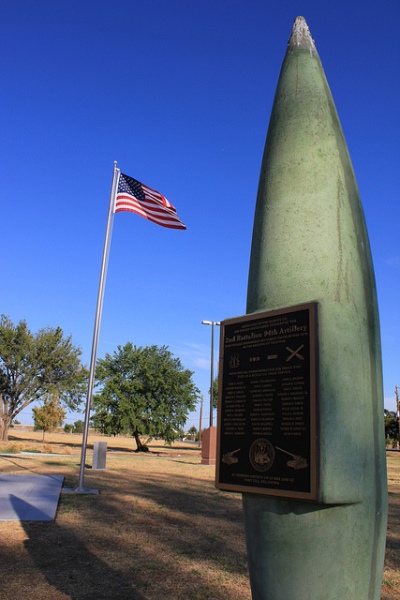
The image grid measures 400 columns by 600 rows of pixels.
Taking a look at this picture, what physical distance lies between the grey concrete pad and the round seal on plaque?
5.37 metres

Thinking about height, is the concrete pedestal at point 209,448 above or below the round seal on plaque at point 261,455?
below

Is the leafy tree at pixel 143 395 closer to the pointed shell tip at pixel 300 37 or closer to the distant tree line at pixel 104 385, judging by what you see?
the distant tree line at pixel 104 385

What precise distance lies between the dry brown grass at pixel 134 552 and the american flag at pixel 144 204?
6.48 metres

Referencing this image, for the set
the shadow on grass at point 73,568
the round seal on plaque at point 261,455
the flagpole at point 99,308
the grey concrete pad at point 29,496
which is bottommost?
the shadow on grass at point 73,568

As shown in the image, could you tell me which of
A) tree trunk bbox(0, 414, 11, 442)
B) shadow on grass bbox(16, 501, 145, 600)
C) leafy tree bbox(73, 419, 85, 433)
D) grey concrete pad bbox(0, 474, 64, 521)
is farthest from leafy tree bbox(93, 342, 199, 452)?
leafy tree bbox(73, 419, 85, 433)

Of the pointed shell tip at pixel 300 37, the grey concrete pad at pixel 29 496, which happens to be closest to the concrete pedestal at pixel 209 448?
the grey concrete pad at pixel 29 496

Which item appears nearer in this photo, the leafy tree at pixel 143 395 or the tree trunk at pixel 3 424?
the leafy tree at pixel 143 395

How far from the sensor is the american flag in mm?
12703

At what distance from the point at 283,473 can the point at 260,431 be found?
35 cm

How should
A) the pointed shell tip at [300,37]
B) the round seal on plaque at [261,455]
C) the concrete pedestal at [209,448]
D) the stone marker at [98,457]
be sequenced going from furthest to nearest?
the concrete pedestal at [209,448]
the stone marker at [98,457]
the pointed shell tip at [300,37]
the round seal on plaque at [261,455]

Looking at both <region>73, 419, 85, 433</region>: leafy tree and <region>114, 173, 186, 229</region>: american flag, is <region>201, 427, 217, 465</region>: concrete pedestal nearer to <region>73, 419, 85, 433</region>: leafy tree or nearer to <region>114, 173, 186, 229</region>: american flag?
<region>114, 173, 186, 229</region>: american flag

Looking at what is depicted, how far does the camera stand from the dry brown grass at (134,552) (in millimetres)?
4980

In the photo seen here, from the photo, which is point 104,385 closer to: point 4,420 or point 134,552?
point 4,420

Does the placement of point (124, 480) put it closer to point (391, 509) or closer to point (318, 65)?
point (391, 509)
